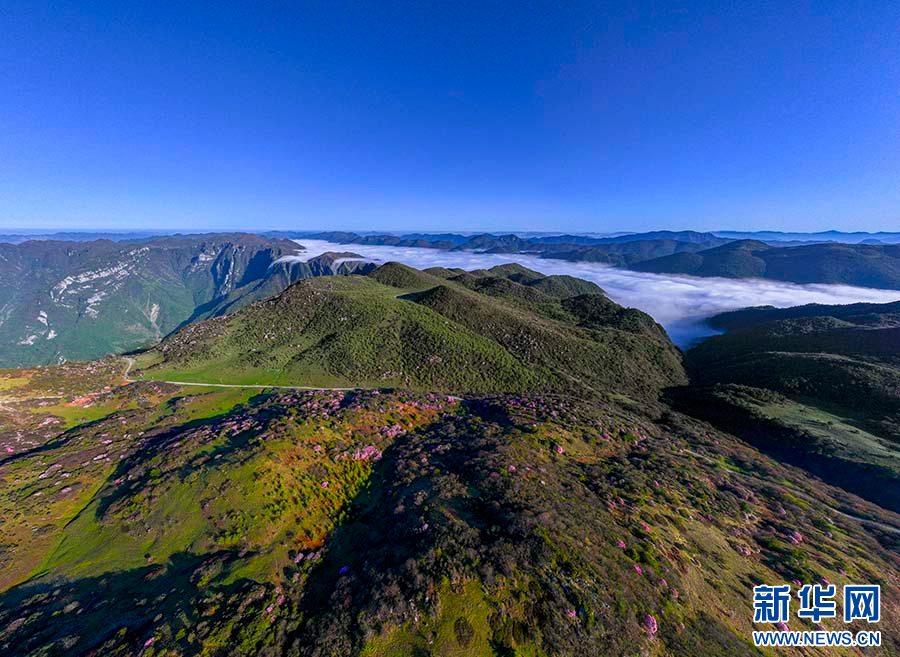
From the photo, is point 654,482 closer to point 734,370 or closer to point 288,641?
point 288,641

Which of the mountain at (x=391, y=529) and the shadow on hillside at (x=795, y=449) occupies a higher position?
the mountain at (x=391, y=529)

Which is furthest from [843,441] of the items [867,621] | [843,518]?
[867,621]

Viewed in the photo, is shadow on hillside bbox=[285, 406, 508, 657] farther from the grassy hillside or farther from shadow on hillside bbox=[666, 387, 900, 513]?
shadow on hillside bbox=[666, 387, 900, 513]

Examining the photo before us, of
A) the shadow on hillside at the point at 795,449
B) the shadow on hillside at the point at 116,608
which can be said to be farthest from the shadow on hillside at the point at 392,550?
the shadow on hillside at the point at 795,449

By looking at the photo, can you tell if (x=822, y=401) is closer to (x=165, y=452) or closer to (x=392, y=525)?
(x=392, y=525)

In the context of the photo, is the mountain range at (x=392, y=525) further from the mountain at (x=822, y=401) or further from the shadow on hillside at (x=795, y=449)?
the mountain at (x=822, y=401)
